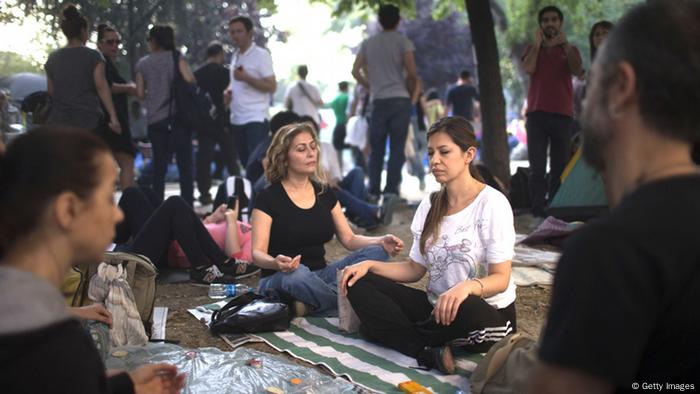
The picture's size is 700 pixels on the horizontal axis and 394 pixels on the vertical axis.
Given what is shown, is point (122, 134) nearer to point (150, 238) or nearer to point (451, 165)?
point (150, 238)

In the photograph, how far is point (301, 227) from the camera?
5.54m

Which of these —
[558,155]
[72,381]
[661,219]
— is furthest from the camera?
[558,155]

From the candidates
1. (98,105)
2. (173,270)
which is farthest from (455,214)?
(98,105)

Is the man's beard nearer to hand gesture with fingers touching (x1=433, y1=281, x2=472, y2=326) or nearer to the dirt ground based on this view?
the dirt ground

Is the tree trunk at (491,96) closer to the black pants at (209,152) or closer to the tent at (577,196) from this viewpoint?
the tent at (577,196)

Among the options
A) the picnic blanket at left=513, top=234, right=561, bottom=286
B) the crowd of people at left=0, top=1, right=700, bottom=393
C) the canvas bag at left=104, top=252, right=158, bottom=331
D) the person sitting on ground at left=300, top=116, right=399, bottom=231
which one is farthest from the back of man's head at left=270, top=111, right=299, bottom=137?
the canvas bag at left=104, top=252, right=158, bottom=331

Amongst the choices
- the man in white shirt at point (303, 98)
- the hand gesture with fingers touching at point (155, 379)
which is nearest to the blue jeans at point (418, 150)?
the man in white shirt at point (303, 98)

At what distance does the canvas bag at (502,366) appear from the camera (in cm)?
374

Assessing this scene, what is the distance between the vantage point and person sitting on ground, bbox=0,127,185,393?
5.54 ft

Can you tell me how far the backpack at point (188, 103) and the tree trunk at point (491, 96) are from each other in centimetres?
328

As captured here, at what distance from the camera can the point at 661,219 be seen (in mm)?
1507

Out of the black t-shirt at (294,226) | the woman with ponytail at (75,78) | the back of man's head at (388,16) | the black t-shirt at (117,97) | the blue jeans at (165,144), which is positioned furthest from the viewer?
the back of man's head at (388,16)

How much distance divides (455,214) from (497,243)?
0.32 metres

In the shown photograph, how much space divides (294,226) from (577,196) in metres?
3.79
